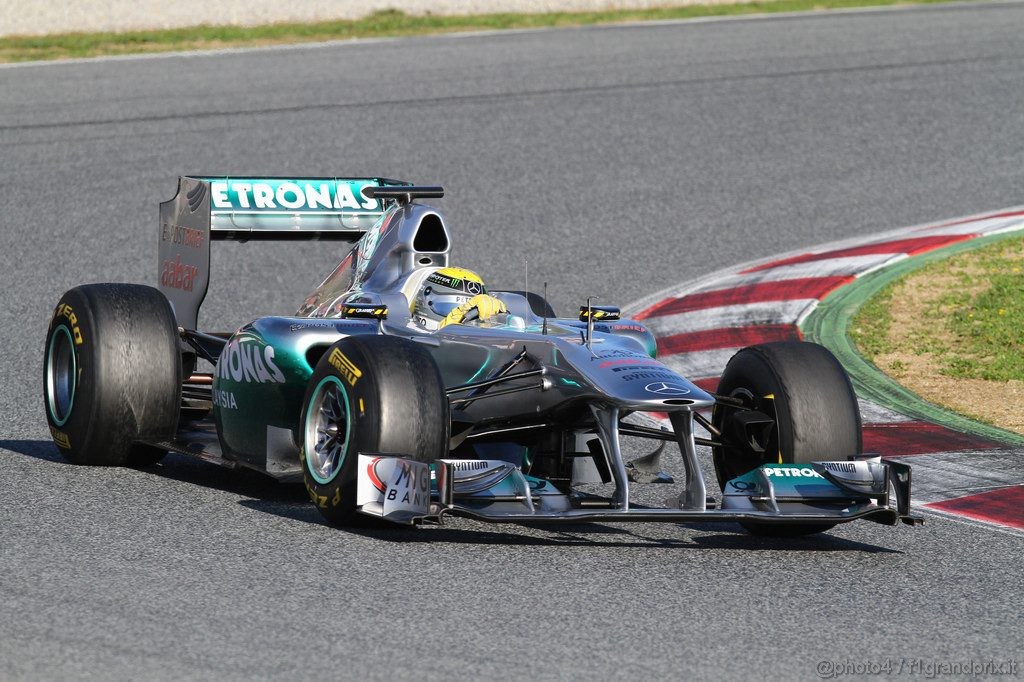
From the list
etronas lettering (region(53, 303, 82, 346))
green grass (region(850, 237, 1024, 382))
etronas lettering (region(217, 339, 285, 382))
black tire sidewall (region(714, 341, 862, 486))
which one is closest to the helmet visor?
etronas lettering (region(217, 339, 285, 382))

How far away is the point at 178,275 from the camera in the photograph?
9.33 m

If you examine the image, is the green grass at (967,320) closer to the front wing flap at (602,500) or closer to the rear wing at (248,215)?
the rear wing at (248,215)

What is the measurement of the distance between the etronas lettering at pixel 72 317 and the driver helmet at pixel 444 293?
171cm

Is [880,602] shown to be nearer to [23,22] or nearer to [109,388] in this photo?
[109,388]

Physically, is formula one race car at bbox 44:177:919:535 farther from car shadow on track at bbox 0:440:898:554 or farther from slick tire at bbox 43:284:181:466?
car shadow on track at bbox 0:440:898:554

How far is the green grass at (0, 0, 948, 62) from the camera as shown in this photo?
2080 centimetres

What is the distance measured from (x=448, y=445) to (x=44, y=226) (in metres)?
8.93

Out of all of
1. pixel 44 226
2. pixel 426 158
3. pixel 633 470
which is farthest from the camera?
pixel 426 158

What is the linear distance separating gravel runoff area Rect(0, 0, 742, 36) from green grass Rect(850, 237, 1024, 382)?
42.7 ft

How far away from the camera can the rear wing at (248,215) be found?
9.05 meters

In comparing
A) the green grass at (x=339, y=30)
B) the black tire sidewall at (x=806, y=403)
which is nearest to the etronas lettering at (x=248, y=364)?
the black tire sidewall at (x=806, y=403)

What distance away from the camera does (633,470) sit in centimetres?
743

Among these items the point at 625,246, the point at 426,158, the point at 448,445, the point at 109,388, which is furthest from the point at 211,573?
the point at 426,158

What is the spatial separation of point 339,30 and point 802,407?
1681cm
